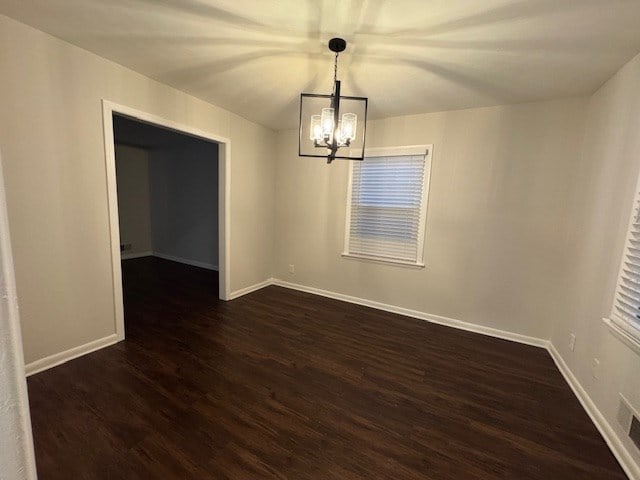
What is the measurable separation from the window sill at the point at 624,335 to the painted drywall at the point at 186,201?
5.18m

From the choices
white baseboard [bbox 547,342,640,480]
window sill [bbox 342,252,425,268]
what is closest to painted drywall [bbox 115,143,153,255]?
window sill [bbox 342,252,425,268]

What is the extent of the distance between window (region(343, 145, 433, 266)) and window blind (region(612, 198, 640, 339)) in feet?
5.54

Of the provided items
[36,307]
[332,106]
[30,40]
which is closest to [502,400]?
[332,106]

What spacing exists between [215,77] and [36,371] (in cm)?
277

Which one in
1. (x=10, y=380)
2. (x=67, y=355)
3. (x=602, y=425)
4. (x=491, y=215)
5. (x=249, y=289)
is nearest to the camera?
(x=10, y=380)

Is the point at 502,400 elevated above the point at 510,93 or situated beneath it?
situated beneath

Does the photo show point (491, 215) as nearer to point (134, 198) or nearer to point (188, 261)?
point (188, 261)

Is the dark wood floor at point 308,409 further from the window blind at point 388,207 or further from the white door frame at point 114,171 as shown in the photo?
the window blind at point 388,207

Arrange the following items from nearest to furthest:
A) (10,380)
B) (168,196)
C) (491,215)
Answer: (10,380) → (491,215) → (168,196)

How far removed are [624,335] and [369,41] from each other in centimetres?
246

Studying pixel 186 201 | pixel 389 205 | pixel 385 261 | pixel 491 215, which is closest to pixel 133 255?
pixel 186 201

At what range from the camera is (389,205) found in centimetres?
348

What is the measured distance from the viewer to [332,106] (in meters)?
1.90

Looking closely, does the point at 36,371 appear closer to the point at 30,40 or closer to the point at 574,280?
the point at 30,40
